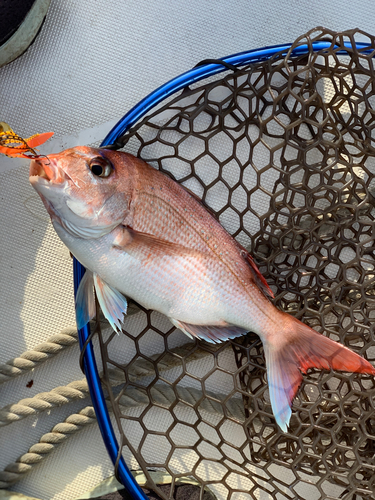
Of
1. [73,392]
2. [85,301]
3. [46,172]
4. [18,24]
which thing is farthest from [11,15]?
[73,392]

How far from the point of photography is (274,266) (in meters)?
1.59

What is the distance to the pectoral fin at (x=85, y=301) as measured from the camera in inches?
56.5

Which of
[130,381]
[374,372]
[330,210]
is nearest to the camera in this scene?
[374,372]

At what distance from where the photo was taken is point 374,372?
56.8 inches

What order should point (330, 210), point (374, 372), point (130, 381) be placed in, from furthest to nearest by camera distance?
point (130, 381)
point (330, 210)
point (374, 372)

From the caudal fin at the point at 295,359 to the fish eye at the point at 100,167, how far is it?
2.50ft

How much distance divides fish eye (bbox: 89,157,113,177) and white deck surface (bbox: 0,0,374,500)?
44 centimetres

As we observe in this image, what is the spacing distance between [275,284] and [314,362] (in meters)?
0.31

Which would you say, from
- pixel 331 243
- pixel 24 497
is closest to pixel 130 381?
pixel 24 497

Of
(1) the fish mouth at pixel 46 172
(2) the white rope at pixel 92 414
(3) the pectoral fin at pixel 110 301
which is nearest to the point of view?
(1) the fish mouth at pixel 46 172

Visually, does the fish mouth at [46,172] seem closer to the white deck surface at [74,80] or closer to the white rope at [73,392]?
the white deck surface at [74,80]

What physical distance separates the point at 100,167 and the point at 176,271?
16.0 inches

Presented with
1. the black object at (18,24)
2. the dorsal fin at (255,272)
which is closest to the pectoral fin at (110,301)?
the dorsal fin at (255,272)

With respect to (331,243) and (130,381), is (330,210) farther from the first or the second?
(130,381)
